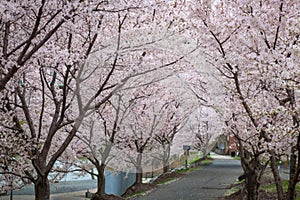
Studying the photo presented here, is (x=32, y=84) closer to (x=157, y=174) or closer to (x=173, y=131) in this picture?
(x=173, y=131)

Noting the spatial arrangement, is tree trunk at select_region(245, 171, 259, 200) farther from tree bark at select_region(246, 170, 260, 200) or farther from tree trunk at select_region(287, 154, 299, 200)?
tree trunk at select_region(287, 154, 299, 200)

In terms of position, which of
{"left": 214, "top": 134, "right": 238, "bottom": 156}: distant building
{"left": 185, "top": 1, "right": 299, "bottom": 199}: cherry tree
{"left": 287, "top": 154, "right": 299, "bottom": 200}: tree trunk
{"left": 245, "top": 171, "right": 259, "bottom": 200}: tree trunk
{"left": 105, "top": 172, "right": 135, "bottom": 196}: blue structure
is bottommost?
{"left": 105, "top": 172, "right": 135, "bottom": 196}: blue structure

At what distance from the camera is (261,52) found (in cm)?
450

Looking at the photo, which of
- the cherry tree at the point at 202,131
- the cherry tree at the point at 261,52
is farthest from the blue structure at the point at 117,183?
the cherry tree at the point at 261,52

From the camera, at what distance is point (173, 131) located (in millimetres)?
15648

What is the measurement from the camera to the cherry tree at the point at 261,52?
12.6 ft

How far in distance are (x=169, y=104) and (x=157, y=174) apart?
687 centimetres

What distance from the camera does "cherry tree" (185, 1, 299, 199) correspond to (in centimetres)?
384

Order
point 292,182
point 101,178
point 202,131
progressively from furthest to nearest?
point 202,131
point 101,178
point 292,182

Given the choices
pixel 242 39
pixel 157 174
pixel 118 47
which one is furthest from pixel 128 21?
pixel 157 174

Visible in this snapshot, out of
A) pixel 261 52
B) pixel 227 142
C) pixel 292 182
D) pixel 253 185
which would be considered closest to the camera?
pixel 261 52

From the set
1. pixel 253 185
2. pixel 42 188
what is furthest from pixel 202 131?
pixel 42 188

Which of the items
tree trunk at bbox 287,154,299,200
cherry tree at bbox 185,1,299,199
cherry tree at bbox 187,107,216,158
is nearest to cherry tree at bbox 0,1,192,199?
cherry tree at bbox 185,1,299,199

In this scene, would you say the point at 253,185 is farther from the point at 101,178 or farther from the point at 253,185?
the point at 101,178
